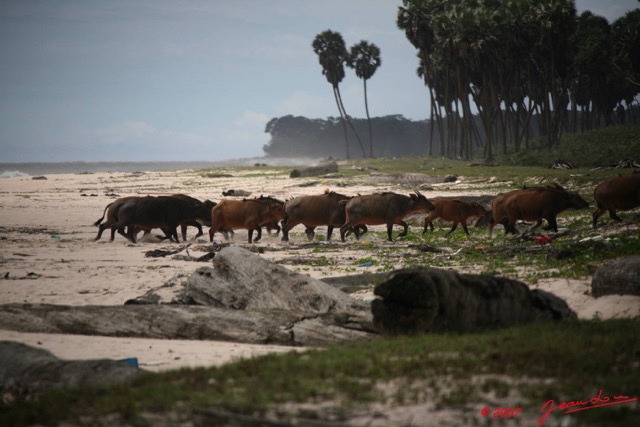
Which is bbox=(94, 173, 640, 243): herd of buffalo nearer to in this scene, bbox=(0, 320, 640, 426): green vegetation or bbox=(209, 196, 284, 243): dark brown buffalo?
bbox=(209, 196, 284, 243): dark brown buffalo

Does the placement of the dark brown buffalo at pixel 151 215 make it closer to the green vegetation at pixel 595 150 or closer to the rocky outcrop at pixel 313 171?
the rocky outcrop at pixel 313 171

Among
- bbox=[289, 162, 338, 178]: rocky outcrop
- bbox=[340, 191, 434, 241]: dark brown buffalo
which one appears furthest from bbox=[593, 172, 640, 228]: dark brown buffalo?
bbox=[289, 162, 338, 178]: rocky outcrop

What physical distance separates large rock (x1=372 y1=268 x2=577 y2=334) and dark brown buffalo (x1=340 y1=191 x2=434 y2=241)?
12894 millimetres

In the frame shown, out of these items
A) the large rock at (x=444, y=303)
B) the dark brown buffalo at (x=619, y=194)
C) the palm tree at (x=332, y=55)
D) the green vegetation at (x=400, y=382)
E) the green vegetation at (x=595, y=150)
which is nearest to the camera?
the green vegetation at (x=400, y=382)

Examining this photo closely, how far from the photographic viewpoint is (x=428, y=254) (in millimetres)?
18016

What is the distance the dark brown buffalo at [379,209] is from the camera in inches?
900

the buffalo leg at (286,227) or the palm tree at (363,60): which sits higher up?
the palm tree at (363,60)

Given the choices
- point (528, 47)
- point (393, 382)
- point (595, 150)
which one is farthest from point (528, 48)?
point (393, 382)

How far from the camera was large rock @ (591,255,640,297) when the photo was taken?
420 inches

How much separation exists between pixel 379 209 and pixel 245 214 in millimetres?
4295

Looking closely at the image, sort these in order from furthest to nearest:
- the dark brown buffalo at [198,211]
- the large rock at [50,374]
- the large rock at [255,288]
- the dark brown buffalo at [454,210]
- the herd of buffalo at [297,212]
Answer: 1. the dark brown buffalo at [198,211]
2. the dark brown buffalo at [454,210]
3. the herd of buffalo at [297,212]
4. the large rock at [255,288]
5. the large rock at [50,374]

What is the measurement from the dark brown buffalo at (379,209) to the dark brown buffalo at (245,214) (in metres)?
2.41
